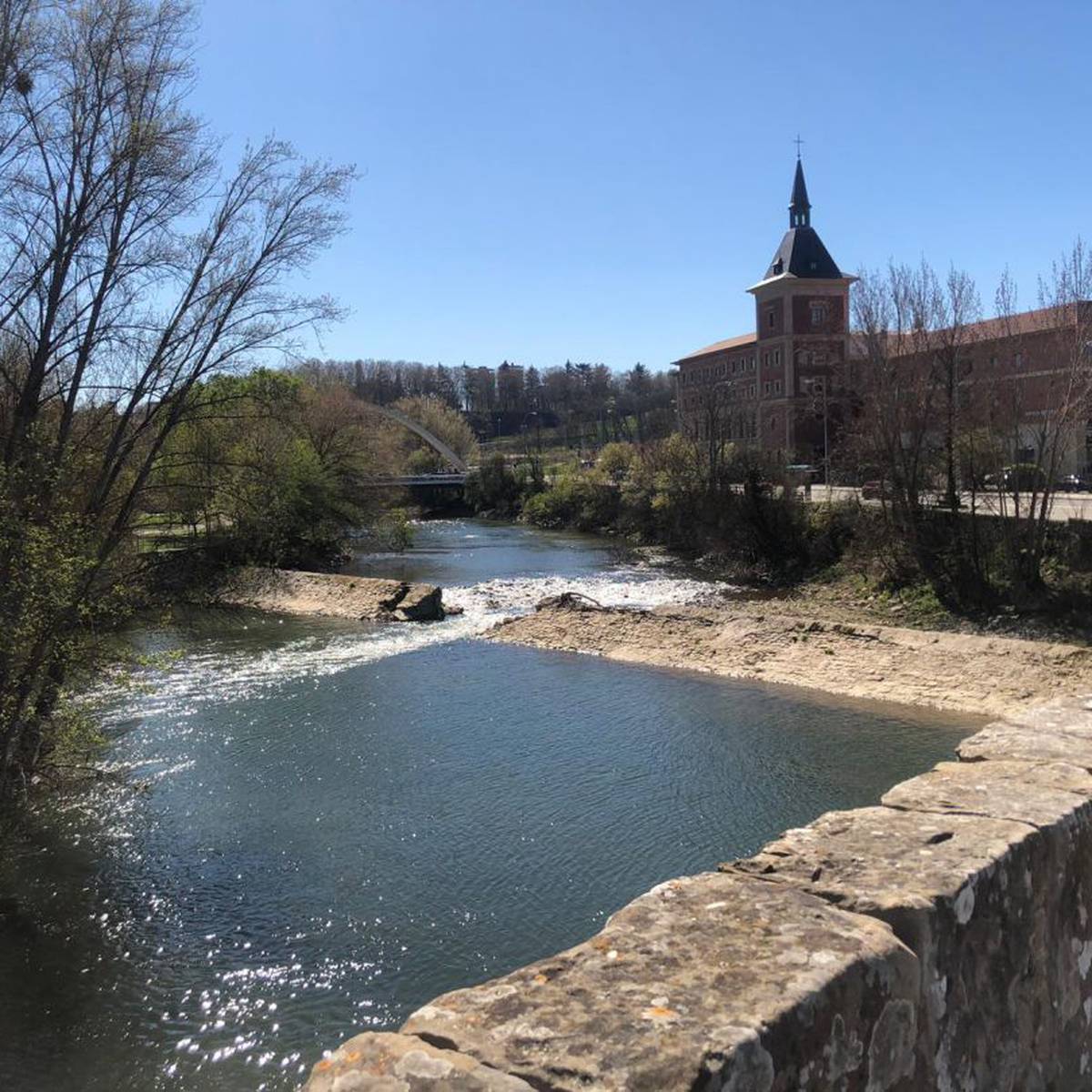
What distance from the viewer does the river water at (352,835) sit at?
699cm

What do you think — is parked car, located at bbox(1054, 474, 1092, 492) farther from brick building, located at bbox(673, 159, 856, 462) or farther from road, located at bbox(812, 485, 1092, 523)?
brick building, located at bbox(673, 159, 856, 462)

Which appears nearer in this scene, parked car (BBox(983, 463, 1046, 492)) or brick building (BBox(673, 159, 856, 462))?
parked car (BBox(983, 463, 1046, 492))

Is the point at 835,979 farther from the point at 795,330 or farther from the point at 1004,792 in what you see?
the point at 795,330

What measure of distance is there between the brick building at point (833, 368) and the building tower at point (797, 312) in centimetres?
8

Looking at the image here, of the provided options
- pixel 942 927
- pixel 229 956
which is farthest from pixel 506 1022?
pixel 229 956

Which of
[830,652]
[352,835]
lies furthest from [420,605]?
[352,835]

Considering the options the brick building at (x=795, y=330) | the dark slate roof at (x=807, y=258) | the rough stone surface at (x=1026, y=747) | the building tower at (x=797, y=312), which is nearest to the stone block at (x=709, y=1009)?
the rough stone surface at (x=1026, y=747)

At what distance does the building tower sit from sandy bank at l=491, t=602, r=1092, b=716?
133 ft

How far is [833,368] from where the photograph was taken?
3509 centimetres

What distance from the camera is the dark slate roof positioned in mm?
66875

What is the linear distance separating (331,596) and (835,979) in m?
26.6

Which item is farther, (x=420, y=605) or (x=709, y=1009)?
(x=420, y=605)

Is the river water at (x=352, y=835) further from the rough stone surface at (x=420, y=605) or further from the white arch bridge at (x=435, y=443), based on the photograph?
the white arch bridge at (x=435, y=443)

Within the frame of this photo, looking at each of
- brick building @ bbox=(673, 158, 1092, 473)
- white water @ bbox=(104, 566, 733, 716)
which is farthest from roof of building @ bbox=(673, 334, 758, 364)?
white water @ bbox=(104, 566, 733, 716)
